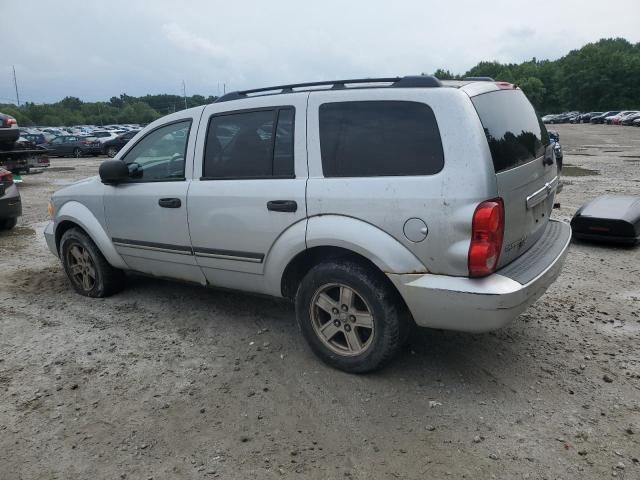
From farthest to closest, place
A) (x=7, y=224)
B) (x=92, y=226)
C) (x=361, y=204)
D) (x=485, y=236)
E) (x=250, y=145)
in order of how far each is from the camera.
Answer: (x=7, y=224) < (x=92, y=226) < (x=250, y=145) < (x=361, y=204) < (x=485, y=236)

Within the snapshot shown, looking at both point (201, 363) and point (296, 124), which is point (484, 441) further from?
point (296, 124)

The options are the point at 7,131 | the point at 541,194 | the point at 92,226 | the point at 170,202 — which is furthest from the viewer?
the point at 7,131

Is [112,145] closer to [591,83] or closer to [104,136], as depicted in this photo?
[104,136]

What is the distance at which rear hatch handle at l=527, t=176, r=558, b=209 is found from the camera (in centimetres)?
334

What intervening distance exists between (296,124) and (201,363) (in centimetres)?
180

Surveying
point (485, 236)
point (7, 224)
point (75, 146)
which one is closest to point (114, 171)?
point (485, 236)

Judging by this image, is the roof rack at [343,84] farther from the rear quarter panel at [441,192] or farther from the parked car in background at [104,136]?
the parked car in background at [104,136]

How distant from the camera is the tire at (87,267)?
194 inches

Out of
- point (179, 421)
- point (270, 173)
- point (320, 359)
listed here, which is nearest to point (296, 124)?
point (270, 173)

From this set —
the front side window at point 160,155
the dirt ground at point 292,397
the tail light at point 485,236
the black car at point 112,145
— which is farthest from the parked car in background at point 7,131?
the tail light at point 485,236

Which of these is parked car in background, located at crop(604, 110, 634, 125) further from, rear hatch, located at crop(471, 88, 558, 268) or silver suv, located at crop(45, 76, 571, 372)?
silver suv, located at crop(45, 76, 571, 372)

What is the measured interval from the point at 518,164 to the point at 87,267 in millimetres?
3992

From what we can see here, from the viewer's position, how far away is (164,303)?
4.88 m

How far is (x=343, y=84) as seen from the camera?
11.6 ft
